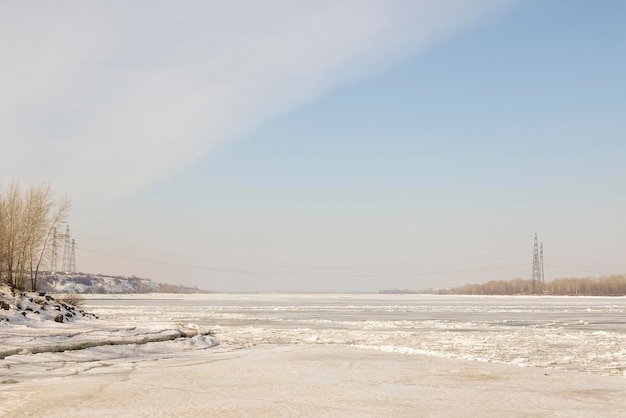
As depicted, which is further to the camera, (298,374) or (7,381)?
(298,374)

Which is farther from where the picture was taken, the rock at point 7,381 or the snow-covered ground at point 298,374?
the rock at point 7,381

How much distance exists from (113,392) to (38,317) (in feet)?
45.4

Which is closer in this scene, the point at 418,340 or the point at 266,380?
the point at 266,380

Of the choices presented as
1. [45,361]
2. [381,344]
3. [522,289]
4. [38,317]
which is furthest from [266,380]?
[522,289]

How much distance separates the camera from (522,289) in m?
152

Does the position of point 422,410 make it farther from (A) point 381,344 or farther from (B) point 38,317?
(B) point 38,317

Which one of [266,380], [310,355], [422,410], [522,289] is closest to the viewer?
[422,410]

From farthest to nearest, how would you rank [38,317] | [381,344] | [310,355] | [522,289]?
→ [522,289], [38,317], [381,344], [310,355]

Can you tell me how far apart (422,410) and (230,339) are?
41.3ft

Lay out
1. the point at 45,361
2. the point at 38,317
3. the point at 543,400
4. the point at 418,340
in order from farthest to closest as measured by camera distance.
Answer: the point at 38,317
the point at 418,340
the point at 45,361
the point at 543,400

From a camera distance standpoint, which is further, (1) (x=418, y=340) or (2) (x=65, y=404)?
(1) (x=418, y=340)

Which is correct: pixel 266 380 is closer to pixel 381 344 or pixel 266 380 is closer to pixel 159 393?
pixel 159 393

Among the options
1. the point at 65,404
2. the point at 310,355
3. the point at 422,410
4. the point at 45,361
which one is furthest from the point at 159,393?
the point at 310,355

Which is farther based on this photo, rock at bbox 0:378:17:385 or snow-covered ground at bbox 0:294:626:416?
rock at bbox 0:378:17:385
